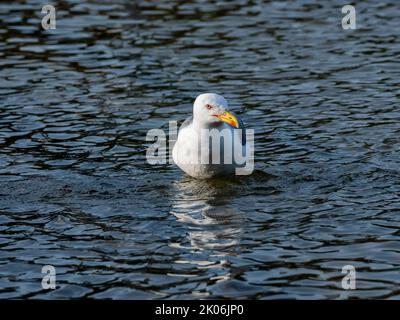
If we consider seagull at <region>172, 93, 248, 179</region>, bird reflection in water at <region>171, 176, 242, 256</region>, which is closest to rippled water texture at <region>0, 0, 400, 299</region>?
bird reflection in water at <region>171, 176, 242, 256</region>

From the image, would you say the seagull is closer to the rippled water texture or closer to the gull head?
the gull head

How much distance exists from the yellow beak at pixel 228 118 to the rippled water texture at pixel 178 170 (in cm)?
86

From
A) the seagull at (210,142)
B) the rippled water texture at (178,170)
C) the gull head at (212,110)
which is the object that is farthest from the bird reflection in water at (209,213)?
the gull head at (212,110)

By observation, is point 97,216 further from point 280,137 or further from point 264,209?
point 280,137

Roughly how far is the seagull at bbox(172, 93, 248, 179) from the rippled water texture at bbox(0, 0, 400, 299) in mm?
268

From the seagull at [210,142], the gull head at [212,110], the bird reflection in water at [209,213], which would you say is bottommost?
the bird reflection in water at [209,213]

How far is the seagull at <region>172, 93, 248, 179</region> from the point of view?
1170 cm

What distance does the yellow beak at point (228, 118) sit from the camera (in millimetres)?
11555

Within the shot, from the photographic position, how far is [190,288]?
8.91 metres

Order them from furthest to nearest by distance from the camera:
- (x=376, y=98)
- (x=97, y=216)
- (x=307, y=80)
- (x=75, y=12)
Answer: (x=75, y=12)
(x=307, y=80)
(x=376, y=98)
(x=97, y=216)

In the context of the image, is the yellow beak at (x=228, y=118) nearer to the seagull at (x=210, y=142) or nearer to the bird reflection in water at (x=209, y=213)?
the seagull at (x=210, y=142)

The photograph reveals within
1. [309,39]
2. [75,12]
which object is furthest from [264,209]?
[75,12]
